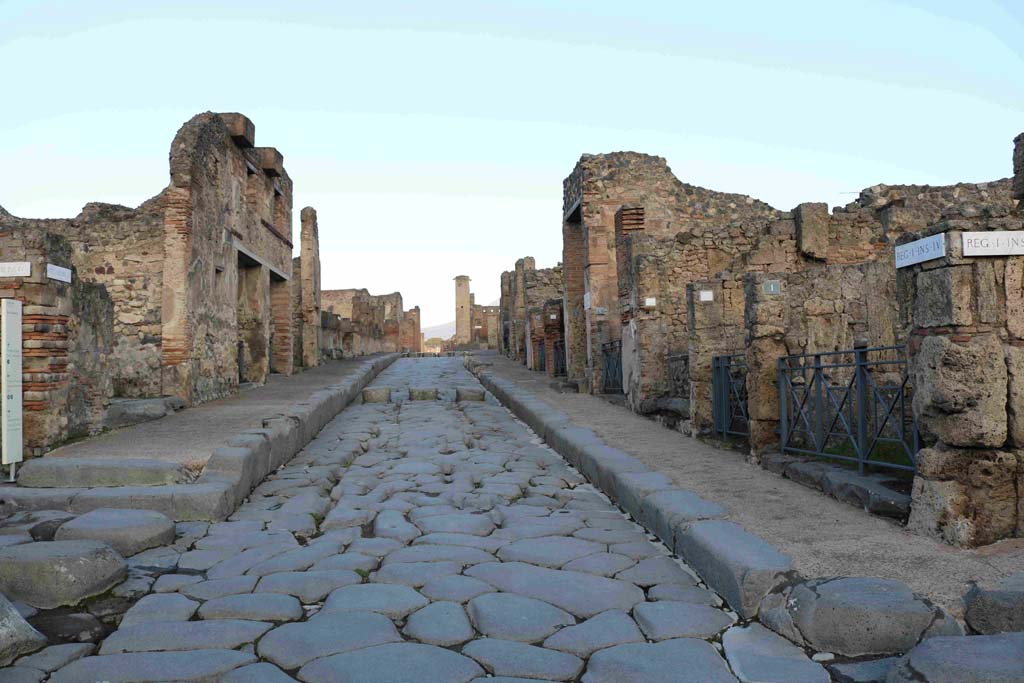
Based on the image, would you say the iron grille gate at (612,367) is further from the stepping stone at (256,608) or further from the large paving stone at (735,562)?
the stepping stone at (256,608)

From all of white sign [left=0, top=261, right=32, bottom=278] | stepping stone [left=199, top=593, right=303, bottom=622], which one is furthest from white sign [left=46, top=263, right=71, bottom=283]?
stepping stone [left=199, top=593, right=303, bottom=622]

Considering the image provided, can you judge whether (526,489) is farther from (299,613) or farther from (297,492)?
(299,613)

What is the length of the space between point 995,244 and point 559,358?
47.7ft

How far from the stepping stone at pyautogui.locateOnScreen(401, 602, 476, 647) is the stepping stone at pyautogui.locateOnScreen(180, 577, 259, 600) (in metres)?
0.88

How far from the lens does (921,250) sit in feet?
12.3

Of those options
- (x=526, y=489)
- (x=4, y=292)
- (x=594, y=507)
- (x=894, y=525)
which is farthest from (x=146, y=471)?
(x=894, y=525)

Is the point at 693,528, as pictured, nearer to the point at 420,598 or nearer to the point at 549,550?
the point at 549,550

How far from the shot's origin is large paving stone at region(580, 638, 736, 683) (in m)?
2.42

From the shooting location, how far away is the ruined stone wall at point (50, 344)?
6.26m

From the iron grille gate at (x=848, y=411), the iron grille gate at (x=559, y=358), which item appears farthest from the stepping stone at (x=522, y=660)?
the iron grille gate at (x=559, y=358)

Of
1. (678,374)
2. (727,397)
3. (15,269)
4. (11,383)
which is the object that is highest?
(15,269)

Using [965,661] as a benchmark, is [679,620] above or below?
below

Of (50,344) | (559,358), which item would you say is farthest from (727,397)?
(559,358)

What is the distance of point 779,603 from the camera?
288cm
